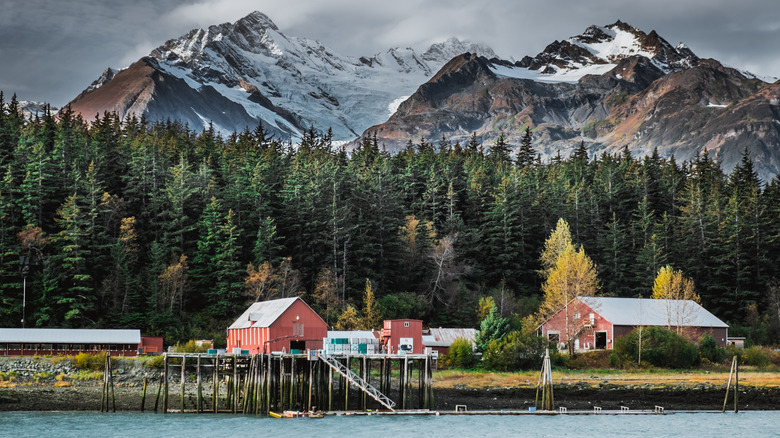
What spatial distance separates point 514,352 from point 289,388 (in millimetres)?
19519

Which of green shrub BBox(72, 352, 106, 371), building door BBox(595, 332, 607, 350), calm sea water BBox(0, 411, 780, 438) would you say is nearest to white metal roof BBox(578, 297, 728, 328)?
building door BBox(595, 332, 607, 350)

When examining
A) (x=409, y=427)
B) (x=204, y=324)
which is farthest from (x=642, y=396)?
(x=204, y=324)

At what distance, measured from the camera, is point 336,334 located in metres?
70.9

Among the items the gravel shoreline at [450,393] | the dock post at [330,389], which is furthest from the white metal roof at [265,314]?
the dock post at [330,389]

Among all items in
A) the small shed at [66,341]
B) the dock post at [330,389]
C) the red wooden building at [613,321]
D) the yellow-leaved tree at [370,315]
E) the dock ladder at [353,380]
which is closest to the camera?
the dock ladder at [353,380]

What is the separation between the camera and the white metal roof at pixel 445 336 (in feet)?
255

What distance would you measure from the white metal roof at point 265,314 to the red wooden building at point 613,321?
27.0 meters

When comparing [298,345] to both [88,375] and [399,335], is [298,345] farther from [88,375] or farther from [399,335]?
[88,375]

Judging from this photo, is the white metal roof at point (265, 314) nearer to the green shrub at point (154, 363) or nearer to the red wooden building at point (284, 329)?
the red wooden building at point (284, 329)

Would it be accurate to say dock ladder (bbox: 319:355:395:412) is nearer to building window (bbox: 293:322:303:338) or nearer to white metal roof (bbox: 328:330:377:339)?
building window (bbox: 293:322:303:338)

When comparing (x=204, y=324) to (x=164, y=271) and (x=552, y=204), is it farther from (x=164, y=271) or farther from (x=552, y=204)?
(x=552, y=204)

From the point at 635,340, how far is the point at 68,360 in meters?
47.0

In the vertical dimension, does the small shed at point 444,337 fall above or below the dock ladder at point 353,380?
above

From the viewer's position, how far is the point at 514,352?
7044cm
